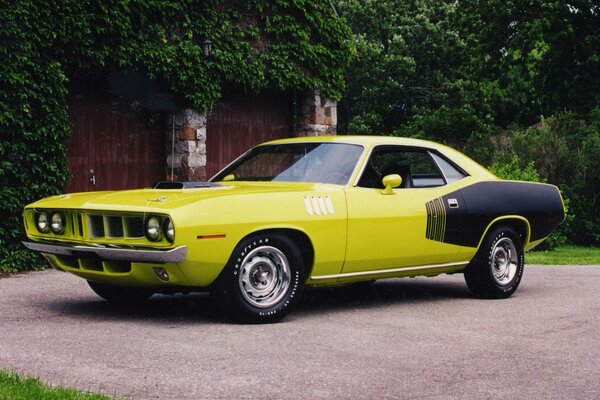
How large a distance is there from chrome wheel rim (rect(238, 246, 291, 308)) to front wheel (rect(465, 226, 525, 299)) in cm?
250

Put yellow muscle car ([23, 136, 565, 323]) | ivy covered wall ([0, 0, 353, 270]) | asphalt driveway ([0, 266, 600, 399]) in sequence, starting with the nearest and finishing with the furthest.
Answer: asphalt driveway ([0, 266, 600, 399]) → yellow muscle car ([23, 136, 565, 323]) → ivy covered wall ([0, 0, 353, 270])

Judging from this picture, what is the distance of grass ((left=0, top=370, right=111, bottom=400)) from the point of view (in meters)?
4.95

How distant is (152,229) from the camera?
24.2ft

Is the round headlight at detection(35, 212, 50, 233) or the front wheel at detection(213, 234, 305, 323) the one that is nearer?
the front wheel at detection(213, 234, 305, 323)

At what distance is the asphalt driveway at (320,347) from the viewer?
5.56 metres

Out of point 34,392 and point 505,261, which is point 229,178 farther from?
point 34,392

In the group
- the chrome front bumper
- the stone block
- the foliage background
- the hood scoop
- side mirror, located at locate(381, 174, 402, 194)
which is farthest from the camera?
the foliage background

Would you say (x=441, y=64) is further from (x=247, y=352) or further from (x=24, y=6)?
(x=247, y=352)

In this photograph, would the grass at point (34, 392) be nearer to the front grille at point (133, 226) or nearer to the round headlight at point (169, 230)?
the round headlight at point (169, 230)

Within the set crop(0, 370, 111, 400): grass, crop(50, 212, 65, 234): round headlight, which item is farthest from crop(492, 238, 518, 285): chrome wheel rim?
crop(0, 370, 111, 400): grass

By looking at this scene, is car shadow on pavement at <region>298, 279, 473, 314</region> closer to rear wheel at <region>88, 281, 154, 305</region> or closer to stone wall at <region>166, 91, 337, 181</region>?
rear wheel at <region>88, 281, 154, 305</region>

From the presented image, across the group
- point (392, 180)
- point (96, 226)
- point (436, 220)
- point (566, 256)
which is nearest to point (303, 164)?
point (392, 180)

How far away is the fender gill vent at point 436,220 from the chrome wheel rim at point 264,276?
1.75 meters

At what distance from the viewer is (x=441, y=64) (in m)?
39.7
